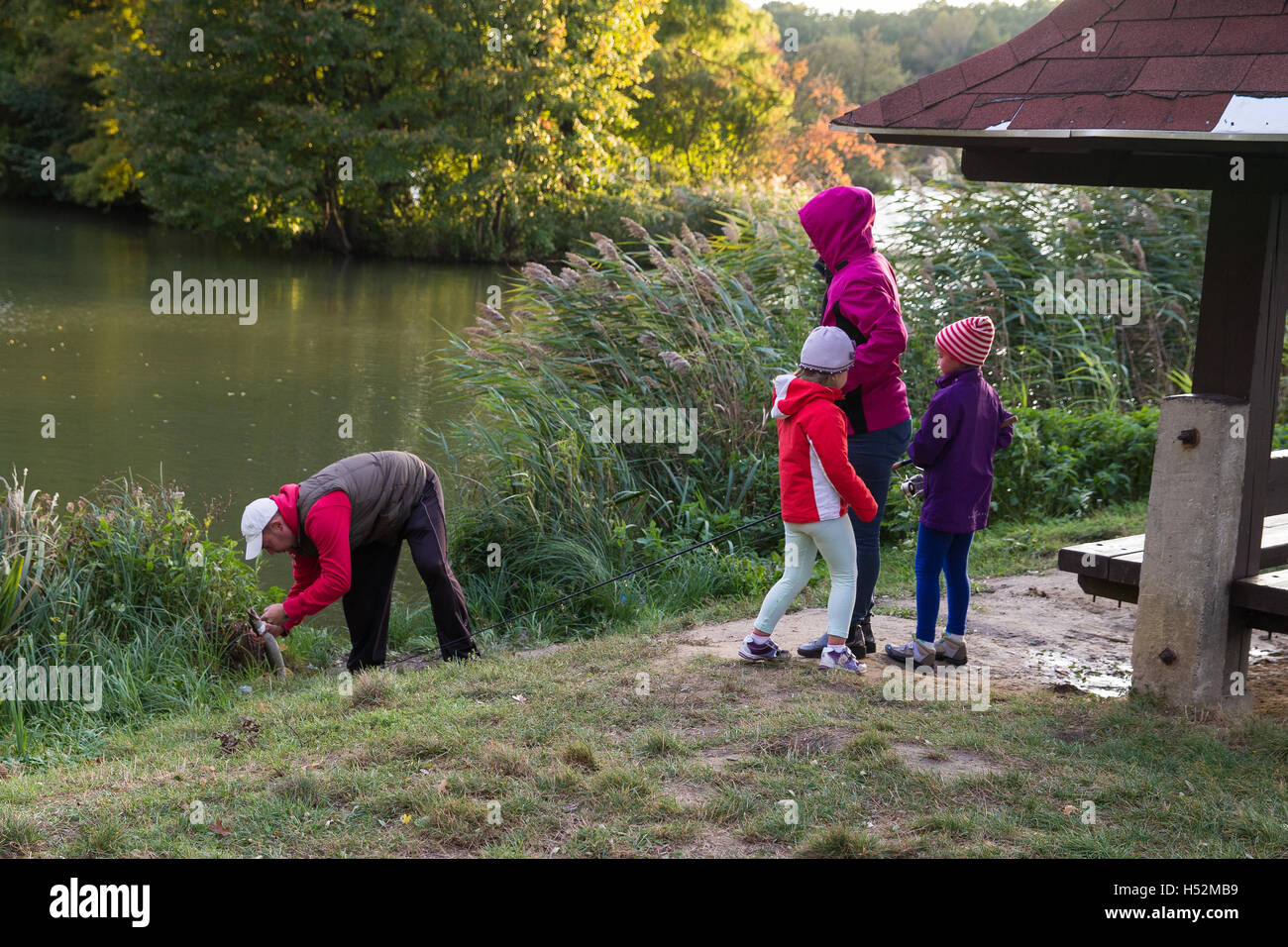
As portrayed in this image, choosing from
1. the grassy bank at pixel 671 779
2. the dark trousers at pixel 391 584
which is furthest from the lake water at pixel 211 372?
the grassy bank at pixel 671 779

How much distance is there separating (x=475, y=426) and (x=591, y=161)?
2364 cm

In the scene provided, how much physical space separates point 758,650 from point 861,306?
1639 millimetres

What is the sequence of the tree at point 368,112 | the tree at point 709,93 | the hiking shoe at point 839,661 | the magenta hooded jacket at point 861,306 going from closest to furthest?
the magenta hooded jacket at point 861,306 < the hiking shoe at point 839,661 < the tree at point 368,112 < the tree at point 709,93

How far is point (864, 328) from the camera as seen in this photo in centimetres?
540

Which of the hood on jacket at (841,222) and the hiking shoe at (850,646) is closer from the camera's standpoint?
the hood on jacket at (841,222)

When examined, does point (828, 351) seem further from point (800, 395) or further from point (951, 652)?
point (951, 652)

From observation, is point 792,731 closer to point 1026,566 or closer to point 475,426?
point 1026,566

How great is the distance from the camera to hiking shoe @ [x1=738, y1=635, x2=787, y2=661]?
18.9 ft

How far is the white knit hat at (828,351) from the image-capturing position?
5180mm

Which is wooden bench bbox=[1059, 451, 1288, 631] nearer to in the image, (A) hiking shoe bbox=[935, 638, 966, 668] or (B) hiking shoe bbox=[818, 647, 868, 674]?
(A) hiking shoe bbox=[935, 638, 966, 668]

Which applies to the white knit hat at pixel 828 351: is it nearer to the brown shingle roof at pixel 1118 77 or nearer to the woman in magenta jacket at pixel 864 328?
the woman in magenta jacket at pixel 864 328

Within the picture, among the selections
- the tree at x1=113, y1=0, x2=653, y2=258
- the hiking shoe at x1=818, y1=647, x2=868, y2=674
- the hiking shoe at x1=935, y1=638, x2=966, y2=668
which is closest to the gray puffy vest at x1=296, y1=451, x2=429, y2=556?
the hiking shoe at x1=818, y1=647, x2=868, y2=674

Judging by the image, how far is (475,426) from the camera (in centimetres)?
924

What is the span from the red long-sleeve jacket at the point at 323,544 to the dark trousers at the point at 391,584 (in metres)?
0.62
